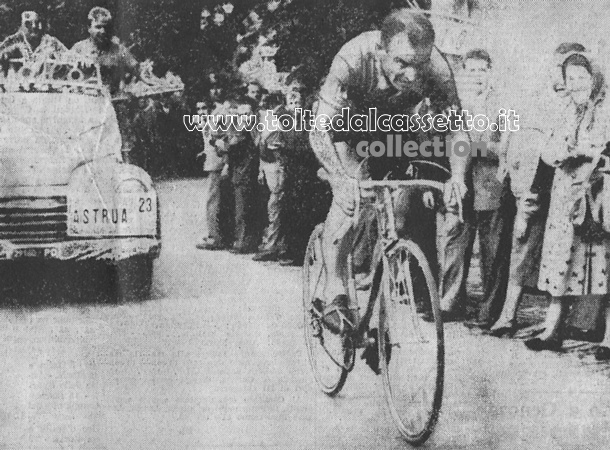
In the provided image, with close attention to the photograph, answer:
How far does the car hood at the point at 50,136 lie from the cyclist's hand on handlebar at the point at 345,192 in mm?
1053

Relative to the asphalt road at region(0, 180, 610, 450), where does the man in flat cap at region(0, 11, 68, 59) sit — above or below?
above

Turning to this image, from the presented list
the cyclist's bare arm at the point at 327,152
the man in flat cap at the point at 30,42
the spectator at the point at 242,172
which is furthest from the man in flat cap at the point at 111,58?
the cyclist's bare arm at the point at 327,152

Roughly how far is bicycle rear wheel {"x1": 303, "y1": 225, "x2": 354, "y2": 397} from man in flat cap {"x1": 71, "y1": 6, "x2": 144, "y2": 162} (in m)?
1.01

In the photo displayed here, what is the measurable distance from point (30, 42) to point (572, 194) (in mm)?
2722

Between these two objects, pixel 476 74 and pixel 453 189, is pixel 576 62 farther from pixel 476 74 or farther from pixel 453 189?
pixel 453 189

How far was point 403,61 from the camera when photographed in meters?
3.86

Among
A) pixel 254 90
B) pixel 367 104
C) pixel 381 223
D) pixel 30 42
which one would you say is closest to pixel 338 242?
pixel 381 223

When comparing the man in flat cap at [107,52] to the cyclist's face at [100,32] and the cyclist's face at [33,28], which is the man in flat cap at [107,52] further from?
the cyclist's face at [33,28]

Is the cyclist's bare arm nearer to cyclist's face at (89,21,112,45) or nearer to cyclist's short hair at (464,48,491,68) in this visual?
cyclist's short hair at (464,48,491,68)

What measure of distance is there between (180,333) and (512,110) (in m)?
1.93

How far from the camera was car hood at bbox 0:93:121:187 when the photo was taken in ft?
12.6

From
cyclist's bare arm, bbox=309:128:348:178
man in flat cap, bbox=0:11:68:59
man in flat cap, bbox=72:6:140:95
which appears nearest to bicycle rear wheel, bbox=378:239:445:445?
cyclist's bare arm, bbox=309:128:348:178

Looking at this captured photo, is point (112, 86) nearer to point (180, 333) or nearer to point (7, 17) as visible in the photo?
point (7, 17)

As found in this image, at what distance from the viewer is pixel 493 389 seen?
12.7ft
